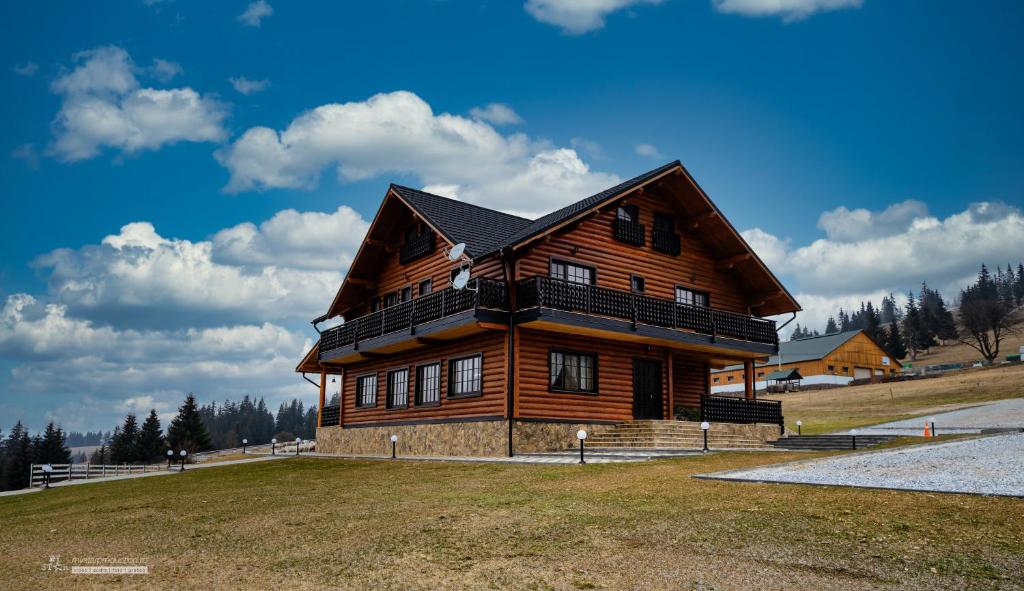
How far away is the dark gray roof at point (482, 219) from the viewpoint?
2430 centimetres

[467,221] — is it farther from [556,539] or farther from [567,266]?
[556,539]

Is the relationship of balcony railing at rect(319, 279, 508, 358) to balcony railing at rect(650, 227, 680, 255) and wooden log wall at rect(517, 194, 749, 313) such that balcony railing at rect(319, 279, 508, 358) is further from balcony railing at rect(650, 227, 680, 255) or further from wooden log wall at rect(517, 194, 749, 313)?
balcony railing at rect(650, 227, 680, 255)

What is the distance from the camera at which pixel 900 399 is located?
4794 cm

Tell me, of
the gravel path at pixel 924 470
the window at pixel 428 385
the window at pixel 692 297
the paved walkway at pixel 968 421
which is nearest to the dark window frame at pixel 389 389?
the window at pixel 428 385

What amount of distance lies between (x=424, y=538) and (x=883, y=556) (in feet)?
15.7

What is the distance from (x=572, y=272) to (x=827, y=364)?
5836 cm

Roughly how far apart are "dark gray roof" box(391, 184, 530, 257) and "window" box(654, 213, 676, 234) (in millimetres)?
5372

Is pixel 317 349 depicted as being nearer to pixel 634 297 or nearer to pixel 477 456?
pixel 477 456

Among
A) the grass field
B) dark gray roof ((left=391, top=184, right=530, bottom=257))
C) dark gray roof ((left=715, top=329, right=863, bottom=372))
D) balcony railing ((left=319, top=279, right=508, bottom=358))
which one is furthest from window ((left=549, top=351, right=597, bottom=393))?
dark gray roof ((left=715, top=329, right=863, bottom=372))

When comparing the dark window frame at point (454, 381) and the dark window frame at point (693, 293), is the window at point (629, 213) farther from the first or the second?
the dark window frame at point (454, 381)

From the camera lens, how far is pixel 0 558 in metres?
10.0

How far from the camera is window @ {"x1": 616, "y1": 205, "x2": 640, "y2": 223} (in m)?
26.7

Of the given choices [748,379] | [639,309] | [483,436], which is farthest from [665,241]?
[483,436]

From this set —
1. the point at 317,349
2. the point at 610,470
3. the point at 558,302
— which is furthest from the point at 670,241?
the point at 317,349
